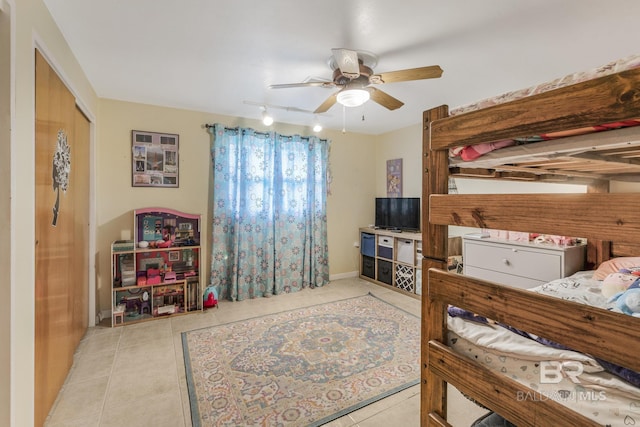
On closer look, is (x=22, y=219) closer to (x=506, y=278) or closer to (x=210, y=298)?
(x=210, y=298)

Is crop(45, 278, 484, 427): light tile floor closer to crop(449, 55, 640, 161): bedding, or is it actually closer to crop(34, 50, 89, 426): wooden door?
crop(34, 50, 89, 426): wooden door

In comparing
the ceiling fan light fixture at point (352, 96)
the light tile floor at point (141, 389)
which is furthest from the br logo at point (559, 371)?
the ceiling fan light fixture at point (352, 96)

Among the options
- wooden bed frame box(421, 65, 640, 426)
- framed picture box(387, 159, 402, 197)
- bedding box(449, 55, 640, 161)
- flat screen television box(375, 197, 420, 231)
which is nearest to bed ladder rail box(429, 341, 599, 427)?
wooden bed frame box(421, 65, 640, 426)

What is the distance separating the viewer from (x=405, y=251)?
150 inches

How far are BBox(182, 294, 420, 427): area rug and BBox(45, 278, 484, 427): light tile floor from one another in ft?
0.29

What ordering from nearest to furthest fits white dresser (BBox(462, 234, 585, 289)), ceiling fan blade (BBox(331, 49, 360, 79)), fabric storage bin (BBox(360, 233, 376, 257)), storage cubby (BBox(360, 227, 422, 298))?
ceiling fan blade (BBox(331, 49, 360, 79))
white dresser (BBox(462, 234, 585, 289))
storage cubby (BBox(360, 227, 422, 298))
fabric storage bin (BBox(360, 233, 376, 257))

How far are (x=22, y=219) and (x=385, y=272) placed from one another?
3.77m

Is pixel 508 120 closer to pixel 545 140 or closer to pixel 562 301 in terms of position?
pixel 545 140

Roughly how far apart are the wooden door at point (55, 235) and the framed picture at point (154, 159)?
730mm

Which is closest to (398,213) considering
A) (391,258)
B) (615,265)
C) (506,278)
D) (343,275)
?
(391,258)

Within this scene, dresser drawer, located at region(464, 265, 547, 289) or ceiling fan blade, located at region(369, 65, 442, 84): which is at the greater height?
ceiling fan blade, located at region(369, 65, 442, 84)

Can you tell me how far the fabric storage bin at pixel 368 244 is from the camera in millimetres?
4320

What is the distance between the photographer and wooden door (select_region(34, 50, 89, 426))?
1530 millimetres

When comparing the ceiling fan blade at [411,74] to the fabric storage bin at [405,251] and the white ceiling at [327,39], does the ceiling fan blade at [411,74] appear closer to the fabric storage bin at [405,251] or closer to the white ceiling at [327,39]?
the white ceiling at [327,39]
